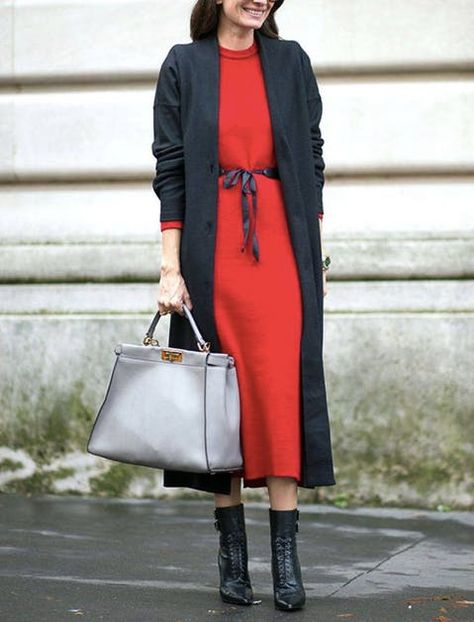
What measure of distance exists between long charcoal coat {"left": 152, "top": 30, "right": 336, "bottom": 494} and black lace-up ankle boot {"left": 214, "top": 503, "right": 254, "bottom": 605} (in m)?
0.10

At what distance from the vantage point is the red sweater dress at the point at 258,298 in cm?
462

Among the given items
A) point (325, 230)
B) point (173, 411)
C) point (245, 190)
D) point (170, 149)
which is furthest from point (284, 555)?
point (325, 230)

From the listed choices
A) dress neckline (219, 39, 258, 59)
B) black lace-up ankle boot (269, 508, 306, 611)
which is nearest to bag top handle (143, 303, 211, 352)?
black lace-up ankle boot (269, 508, 306, 611)

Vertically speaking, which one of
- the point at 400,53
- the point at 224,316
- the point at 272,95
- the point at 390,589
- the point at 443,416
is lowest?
the point at 390,589

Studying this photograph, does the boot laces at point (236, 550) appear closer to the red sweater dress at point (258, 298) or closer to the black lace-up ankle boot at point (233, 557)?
the black lace-up ankle boot at point (233, 557)

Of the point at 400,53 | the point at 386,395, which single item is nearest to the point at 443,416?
the point at 386,395

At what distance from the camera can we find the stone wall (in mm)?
6848

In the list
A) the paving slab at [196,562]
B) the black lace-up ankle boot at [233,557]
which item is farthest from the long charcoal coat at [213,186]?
the paving slab at [196,562]

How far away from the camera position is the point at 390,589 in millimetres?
5043

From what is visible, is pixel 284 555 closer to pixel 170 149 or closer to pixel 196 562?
pixel 196 562

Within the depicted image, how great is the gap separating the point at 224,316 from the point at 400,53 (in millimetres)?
2796

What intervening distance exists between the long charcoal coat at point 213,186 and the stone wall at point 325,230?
2.18 metres

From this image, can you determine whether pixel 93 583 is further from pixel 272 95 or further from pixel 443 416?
pixel 443 416

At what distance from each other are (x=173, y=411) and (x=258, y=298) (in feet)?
1.40
